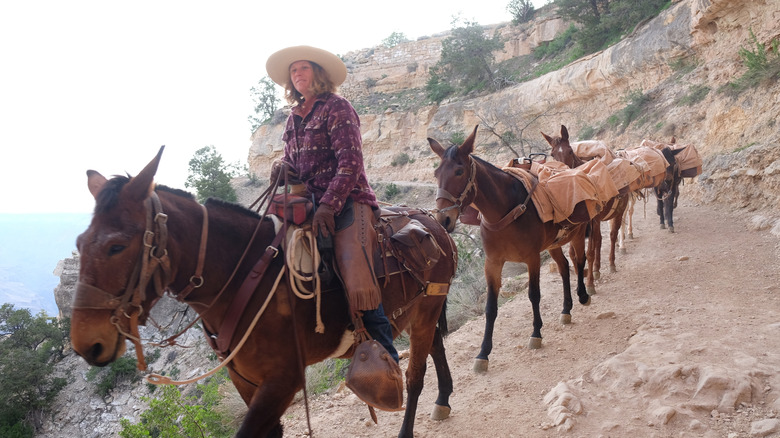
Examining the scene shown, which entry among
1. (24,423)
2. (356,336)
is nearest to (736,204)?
(356,336)

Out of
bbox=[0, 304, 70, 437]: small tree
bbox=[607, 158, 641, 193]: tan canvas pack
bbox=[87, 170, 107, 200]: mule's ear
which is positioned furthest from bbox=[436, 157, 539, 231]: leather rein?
bbox=[0, 304, 70, 437]: small tree

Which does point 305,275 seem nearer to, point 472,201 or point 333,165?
point 333,165

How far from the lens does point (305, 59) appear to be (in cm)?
282

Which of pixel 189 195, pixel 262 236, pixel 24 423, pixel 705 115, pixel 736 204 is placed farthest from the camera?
pixel 24 423

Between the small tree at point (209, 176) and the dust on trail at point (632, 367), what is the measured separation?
23345 millimetres

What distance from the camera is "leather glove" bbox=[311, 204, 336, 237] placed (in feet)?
8.06

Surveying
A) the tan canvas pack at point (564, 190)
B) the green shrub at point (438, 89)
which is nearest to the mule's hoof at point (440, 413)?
the tan canvas pack at point (564, 190)

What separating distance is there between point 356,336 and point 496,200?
302 cm

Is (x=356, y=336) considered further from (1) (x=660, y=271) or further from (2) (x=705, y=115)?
(2) (x=705, y=115)

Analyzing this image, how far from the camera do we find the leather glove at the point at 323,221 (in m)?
2.46

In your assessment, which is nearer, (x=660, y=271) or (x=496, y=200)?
(x=496, y=200)

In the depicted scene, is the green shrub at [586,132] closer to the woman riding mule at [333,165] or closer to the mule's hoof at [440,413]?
the mule's hoof at [440,413]

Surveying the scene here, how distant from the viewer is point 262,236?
250cm

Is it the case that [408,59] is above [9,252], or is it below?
above
